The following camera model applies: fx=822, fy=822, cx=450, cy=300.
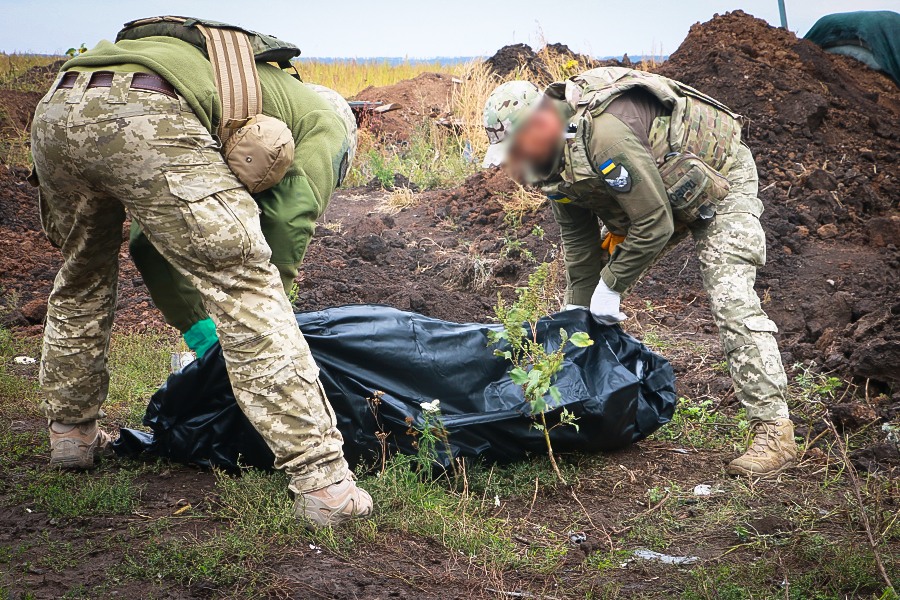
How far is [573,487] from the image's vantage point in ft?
10.6

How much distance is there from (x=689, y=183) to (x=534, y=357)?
97cm

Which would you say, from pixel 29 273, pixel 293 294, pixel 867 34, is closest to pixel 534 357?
pixel 293 294

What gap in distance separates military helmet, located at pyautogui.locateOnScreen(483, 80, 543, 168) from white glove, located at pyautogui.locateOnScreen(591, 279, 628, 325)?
2.29 ft

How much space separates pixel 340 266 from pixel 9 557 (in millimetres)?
4290

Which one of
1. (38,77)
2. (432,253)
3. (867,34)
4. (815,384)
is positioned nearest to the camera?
(815,384)

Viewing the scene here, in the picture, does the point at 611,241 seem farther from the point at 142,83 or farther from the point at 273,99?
the point at 142,83

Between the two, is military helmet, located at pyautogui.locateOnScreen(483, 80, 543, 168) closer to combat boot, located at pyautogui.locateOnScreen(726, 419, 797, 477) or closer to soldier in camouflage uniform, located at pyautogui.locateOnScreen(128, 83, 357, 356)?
soldier in camouflage uniform, located at pyautogui.locateOnScreen(128, 83, 357, 356)

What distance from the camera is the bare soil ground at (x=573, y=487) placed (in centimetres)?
241

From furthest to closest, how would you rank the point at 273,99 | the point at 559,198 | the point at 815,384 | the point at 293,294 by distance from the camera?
the point at 293,294 < the point at 815,384 < the point at 559,198 < the point at 273,99

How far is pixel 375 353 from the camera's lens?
314 centimetres

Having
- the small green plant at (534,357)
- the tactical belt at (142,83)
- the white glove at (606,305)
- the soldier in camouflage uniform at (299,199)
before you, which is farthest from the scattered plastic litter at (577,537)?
the tactical belt at (142,83)

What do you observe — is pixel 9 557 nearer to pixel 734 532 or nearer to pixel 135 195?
pixel 135 195

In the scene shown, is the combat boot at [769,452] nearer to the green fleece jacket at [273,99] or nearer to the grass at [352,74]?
the green fleece jacket at [273,99]

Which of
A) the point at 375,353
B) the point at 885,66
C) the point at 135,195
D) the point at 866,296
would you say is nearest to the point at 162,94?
the point at 135,195
